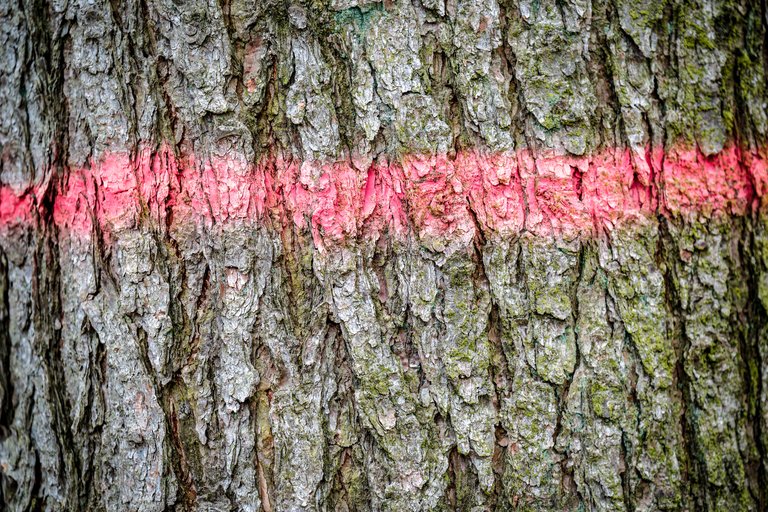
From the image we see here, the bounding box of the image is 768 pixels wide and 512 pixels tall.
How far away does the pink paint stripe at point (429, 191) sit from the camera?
1224 millimetres

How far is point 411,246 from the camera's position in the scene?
4.06 feet

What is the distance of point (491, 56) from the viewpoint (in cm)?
121

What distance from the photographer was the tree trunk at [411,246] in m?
1.22

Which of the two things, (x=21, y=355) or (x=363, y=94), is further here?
(x=21, y=355)

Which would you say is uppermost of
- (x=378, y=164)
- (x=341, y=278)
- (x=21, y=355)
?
(x=378, y=164)

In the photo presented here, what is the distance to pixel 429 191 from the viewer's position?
1.23 meters

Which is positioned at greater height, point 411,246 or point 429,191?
point 429,191

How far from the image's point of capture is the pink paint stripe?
4.01ft

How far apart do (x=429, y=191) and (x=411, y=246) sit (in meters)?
0.13

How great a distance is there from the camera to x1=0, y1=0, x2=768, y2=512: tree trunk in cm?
122

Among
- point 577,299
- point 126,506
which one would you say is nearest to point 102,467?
point 126,506

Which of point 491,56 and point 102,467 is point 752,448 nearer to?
point 491,56

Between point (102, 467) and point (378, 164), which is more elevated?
point (378, 164)

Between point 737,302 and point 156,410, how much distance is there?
139 centimetres
